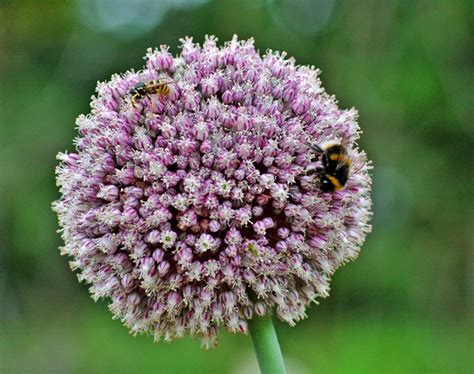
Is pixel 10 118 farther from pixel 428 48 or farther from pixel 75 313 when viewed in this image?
pixel 428 48

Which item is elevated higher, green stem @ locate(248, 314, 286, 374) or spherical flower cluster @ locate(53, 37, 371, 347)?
spherical flower cluster @ locate(53, 37, 371, 347)

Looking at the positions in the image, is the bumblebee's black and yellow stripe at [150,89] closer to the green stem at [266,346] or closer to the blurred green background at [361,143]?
the green stem at [266,346]

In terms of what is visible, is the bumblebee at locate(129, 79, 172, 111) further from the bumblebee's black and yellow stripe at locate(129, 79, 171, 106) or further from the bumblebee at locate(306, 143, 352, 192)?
the bumblebee at locate(306, 143, 352, 192)

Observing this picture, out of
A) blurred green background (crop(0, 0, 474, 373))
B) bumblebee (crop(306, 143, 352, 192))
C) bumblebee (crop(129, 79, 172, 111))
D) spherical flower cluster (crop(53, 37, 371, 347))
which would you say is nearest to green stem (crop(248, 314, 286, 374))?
spherical flower cluster (crop(53, 37, 371, 347))

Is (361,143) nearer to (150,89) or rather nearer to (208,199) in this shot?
(150,89)

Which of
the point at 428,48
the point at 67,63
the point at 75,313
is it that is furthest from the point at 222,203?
the point at 75,313

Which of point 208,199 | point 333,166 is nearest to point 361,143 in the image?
point 333,166
